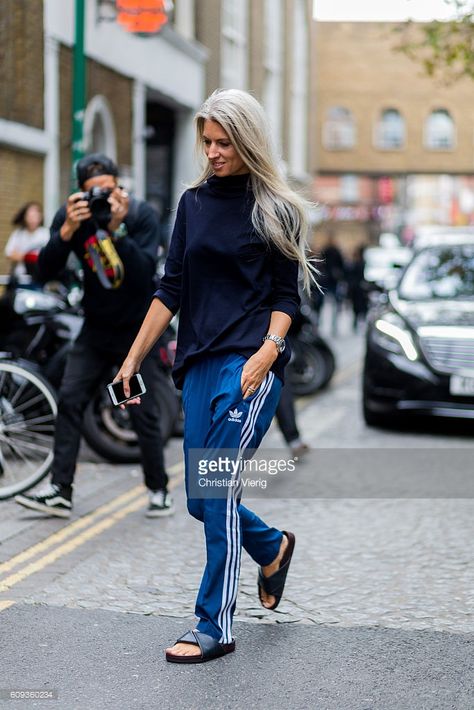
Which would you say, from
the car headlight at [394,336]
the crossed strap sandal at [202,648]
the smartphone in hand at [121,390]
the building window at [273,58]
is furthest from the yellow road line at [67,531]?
the building window at [273,58]

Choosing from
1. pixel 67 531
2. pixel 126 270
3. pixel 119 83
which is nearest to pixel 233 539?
pixel 67 531

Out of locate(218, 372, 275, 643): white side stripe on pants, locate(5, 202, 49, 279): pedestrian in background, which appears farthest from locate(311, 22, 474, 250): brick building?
locate(218, 372, 275, 643): white side stripe on pants

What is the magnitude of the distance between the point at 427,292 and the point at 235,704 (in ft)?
22.9

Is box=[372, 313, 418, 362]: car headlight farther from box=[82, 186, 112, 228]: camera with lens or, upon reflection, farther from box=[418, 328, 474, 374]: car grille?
box=[82, 186, 112, 228]: camera with lens

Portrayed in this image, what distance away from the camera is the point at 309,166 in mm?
37750

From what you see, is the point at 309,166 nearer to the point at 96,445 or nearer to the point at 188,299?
the point at 96,445

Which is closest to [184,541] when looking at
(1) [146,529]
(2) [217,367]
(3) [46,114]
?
(1) [146,529]

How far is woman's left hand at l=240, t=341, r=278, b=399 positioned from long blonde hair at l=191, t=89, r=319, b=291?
1.08ft

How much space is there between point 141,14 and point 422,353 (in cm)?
694

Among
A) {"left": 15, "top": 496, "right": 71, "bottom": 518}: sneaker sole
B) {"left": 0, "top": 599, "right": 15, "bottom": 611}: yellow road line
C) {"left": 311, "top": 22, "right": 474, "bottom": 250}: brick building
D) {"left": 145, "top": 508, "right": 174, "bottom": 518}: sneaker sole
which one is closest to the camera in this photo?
{"left": 0, "top": 599, "right": 15, "bottom": 611}: yellow road line

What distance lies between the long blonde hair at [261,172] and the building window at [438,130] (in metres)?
47.4

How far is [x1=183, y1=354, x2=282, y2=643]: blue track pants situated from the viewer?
409cm

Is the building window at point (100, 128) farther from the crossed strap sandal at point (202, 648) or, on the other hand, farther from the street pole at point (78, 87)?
the crossed strap sandal at point (202, 648)

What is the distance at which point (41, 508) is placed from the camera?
247 inches
